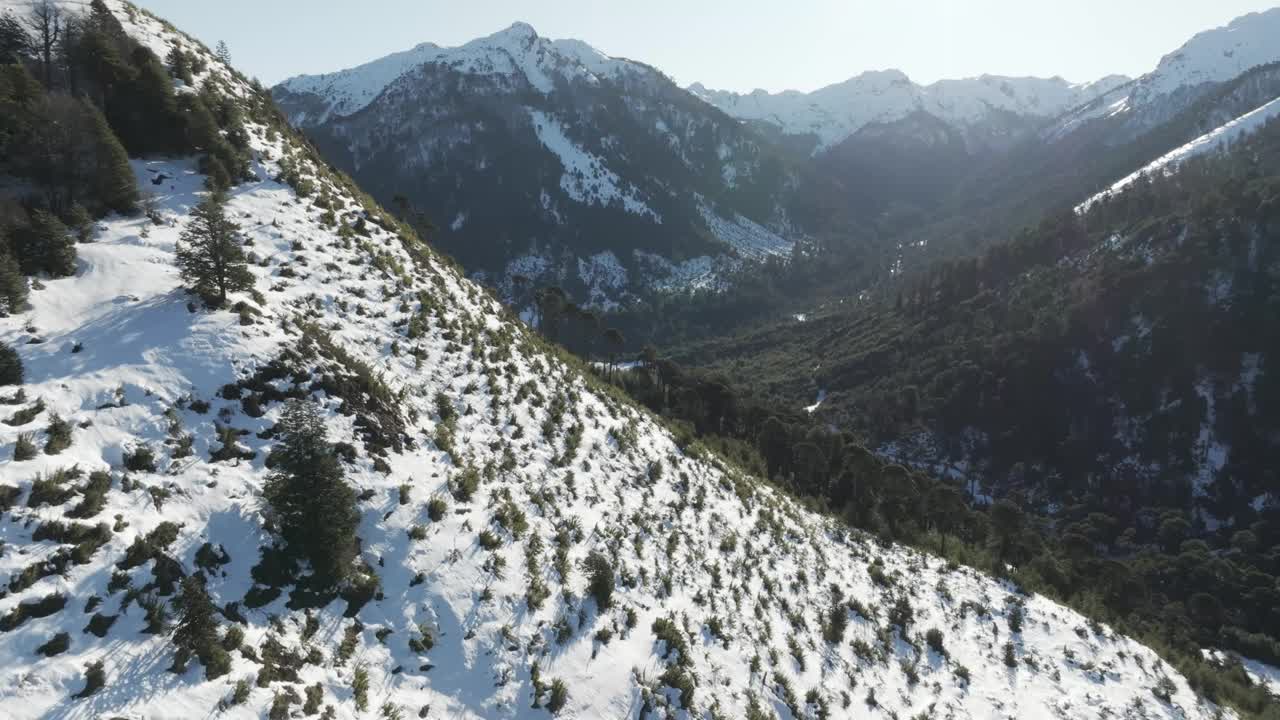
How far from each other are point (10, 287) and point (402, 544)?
1013 cm

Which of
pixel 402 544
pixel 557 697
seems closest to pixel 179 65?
pixel 402 544

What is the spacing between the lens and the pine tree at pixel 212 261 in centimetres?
1627

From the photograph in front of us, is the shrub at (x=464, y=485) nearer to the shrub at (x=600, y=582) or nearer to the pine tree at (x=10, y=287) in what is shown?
the shrub at (x=600, y=582)

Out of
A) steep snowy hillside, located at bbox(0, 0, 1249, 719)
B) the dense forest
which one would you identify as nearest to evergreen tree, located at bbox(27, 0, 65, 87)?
the dense forest

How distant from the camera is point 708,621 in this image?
645 inches

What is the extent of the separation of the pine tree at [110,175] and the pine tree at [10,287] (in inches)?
234

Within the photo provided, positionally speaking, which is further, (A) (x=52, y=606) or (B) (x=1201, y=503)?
(B) (x=1201, y=503)

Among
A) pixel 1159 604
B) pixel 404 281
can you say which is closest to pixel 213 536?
pixel 404 281

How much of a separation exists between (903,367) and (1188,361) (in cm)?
5046

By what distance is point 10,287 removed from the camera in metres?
13.1

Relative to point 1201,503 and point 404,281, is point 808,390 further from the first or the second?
point 404,281

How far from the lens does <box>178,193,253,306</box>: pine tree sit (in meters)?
16.3

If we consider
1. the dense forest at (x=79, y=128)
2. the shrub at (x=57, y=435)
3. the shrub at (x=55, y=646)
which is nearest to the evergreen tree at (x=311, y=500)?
the shrub at (x=55, y=646)

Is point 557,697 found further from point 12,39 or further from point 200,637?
point 12,39
